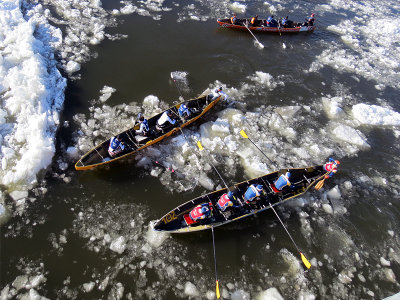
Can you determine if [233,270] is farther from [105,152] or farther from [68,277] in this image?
[105,152]

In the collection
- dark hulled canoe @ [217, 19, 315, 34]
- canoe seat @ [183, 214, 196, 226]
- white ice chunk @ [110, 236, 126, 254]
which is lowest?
white ice chunk @ [110, 236, 126, 254]

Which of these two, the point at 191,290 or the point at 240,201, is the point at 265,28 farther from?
the point at 191,290

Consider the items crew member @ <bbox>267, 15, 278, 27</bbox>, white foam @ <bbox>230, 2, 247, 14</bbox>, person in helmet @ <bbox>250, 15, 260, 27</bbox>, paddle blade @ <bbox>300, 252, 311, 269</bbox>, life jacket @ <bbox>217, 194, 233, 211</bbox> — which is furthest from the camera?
white foam @ <bbox>230, 2, 247, 14</bbox>

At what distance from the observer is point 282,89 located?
14992 mm

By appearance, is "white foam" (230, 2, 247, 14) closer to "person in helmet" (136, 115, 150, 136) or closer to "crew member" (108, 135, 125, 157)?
"person in helmet" (136, 115, 150, 136)

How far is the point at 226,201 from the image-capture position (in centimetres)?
899

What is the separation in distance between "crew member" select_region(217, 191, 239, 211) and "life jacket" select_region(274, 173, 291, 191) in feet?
6.38

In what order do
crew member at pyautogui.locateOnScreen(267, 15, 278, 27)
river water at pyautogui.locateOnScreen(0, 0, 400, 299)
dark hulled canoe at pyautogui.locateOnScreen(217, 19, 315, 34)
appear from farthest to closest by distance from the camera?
1. crew member at pyautogui.locateOnScreen(267, 15, 278, 27)
2. dark hulled canoe at pyautogui.locateOnScreen(217, 19, 315, 34)
3. river water at pyautogui.locateOnScreen(0, 0, 400, 299)

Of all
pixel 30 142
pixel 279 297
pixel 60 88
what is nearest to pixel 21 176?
pixel 30 142

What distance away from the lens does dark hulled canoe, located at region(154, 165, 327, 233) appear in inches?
344

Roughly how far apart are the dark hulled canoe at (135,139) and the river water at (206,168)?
1.35ft

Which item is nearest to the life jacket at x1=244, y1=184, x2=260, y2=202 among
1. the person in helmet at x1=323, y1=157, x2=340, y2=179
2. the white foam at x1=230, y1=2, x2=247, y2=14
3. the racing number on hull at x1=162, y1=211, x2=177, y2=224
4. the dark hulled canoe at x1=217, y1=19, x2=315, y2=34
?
the racing number on hull at x1=162, y1=211, x2=177, y2=224

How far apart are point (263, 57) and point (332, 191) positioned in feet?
31.1

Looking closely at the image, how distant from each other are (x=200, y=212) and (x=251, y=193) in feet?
6.20
